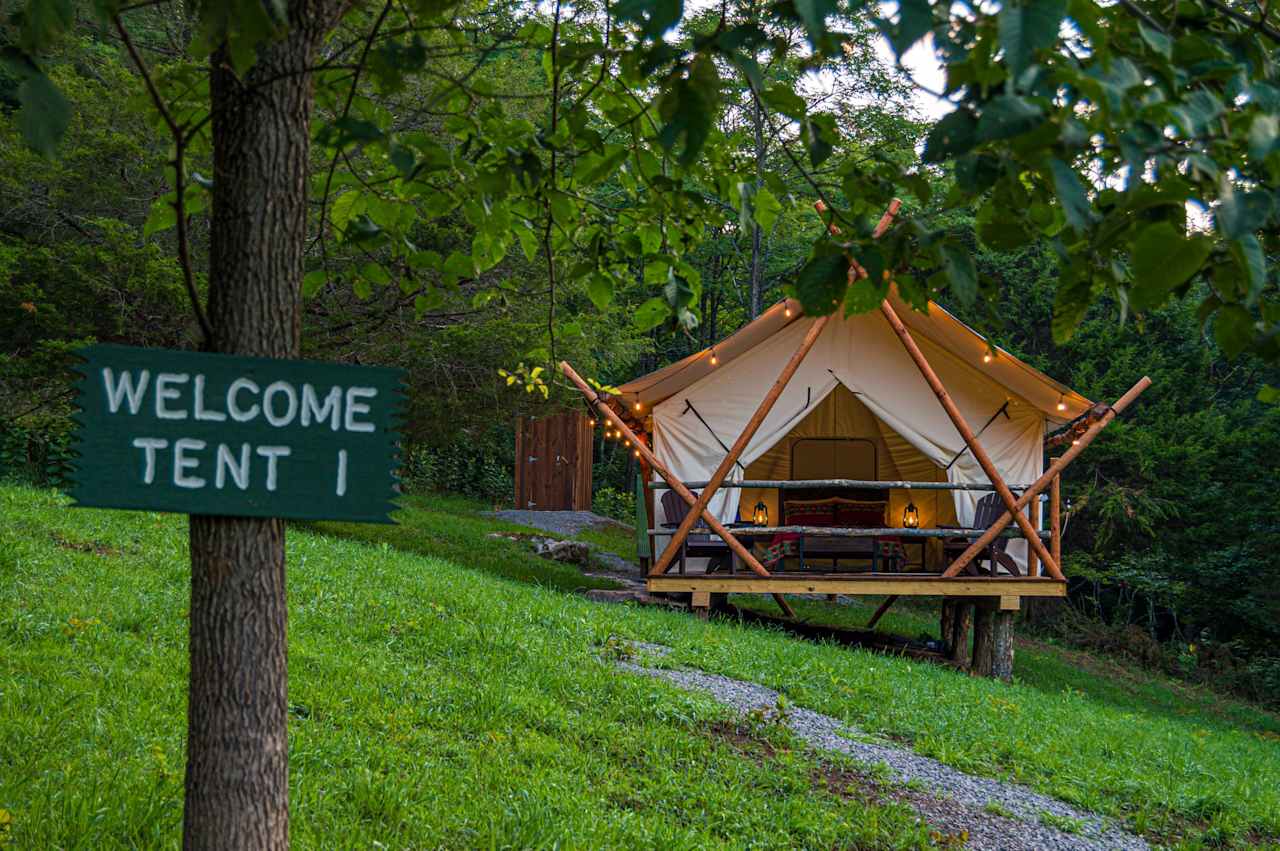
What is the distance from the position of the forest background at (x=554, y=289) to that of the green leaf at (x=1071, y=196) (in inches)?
12.6

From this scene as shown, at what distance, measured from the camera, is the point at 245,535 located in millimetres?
2037

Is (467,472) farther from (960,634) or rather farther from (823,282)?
(823,282)

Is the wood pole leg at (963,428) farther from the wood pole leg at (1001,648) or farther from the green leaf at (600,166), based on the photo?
the green leaf at (600,166)

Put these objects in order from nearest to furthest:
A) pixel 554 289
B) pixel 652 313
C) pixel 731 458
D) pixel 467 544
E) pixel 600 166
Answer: pixel 600 166
pixel 652 313
pixel 554 289
pixel 731 458
pixel 467 544

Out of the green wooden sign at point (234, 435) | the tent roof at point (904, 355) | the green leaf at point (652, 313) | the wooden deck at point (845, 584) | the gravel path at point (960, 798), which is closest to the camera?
the green wooden sign at point (234, 435)

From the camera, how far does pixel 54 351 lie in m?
11.0

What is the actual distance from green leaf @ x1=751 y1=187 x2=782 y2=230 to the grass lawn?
2.27 metres

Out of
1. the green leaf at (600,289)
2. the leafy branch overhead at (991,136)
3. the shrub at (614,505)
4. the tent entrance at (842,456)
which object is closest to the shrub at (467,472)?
the shrub at (614,505)

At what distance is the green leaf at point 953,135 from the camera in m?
1.36

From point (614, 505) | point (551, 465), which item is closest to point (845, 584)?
point (551, 465)

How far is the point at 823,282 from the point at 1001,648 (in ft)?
35.2

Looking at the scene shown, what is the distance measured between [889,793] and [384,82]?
424 cm

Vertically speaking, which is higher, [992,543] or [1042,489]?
[1042,489]

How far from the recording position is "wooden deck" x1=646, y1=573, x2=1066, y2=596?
1084cm
